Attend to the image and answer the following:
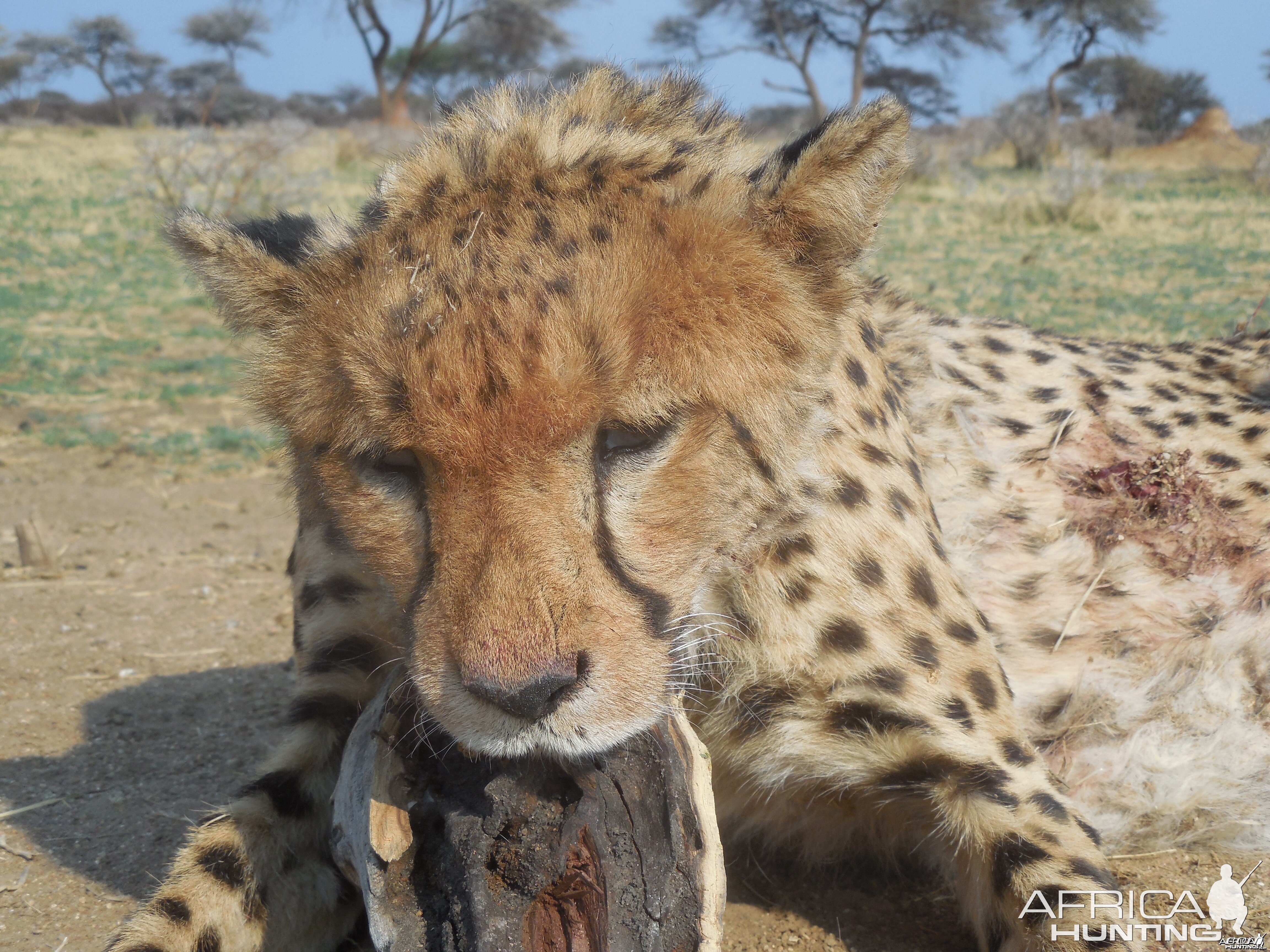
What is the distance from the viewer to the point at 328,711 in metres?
2.06

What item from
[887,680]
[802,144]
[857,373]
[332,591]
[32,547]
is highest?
[802,144]

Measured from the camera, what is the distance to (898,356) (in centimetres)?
249

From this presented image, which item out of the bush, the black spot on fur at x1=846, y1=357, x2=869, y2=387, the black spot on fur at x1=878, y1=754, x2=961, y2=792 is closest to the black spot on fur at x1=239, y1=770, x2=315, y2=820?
the black spot on fur at x1=878, y1=754, x2=961, y2=792

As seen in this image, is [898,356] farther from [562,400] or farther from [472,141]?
[562,400]

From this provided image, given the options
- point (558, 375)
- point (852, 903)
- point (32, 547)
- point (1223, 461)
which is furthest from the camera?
point (32, 547)

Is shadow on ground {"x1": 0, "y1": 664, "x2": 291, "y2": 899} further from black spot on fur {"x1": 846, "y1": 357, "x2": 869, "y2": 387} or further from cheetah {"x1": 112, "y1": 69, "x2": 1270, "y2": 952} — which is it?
black spot on fur {"x1": 846, "y1": 357, "x2": 869, "y2": 387}

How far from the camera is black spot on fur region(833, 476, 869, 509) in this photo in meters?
1.89

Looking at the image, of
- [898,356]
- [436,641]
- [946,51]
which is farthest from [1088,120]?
[436,641]

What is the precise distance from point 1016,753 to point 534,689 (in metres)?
0.99

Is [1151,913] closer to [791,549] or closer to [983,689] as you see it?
[983,689]

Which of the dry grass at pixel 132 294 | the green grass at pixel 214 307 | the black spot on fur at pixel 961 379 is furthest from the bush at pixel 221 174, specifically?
the black spot on fur at pixel 961 379

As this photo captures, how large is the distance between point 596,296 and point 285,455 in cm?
69

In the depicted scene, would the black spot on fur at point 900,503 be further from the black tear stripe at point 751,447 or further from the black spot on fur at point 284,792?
the black spot on fur at point 284,792

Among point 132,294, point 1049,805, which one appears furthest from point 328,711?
point 132,294
